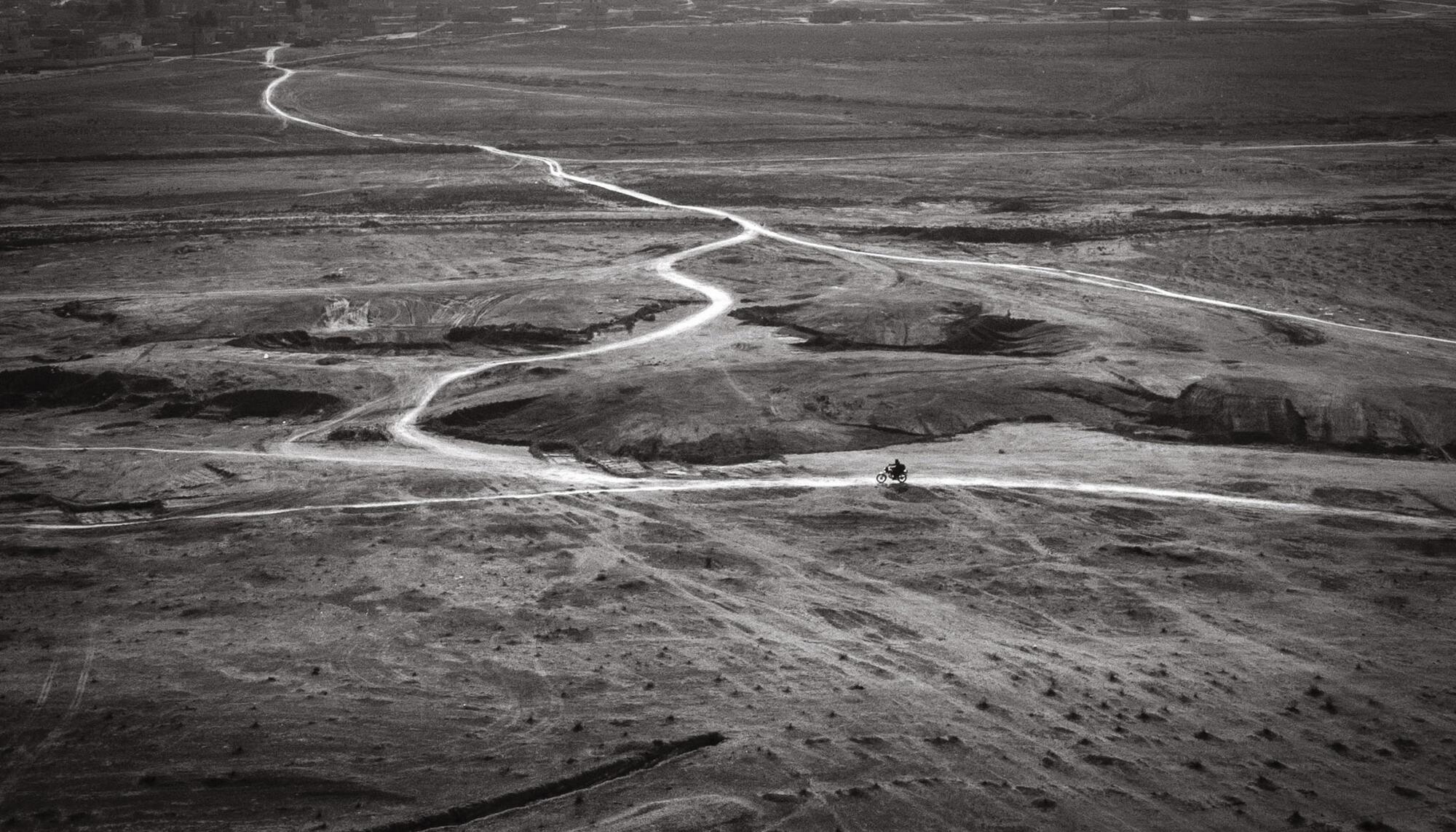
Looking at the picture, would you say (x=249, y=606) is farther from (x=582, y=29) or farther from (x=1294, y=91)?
(x=582, y=29)

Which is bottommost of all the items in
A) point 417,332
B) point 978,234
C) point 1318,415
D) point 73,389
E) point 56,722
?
point 56,722

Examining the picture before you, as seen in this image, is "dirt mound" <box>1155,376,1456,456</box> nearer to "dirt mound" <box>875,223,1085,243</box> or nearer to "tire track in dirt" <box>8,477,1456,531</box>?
"tire track in dirt" <box>8,477,1456,531</box>

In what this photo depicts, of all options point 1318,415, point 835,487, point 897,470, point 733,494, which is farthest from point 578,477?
point 1318,415

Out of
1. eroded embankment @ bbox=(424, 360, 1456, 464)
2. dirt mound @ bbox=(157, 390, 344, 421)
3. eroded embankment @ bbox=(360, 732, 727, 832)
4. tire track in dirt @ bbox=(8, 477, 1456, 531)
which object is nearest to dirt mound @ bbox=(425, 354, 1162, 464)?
eroded embankment @ bbox=(424, 360, 1456, 464)

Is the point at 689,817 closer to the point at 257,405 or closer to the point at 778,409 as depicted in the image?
the point at 778,409

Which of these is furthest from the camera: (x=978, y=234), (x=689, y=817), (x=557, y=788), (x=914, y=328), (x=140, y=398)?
(x=978, y=234)

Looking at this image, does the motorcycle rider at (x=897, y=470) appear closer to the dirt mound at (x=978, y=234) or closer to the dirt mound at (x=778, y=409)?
the dirt mound at (x=778, y=409)
